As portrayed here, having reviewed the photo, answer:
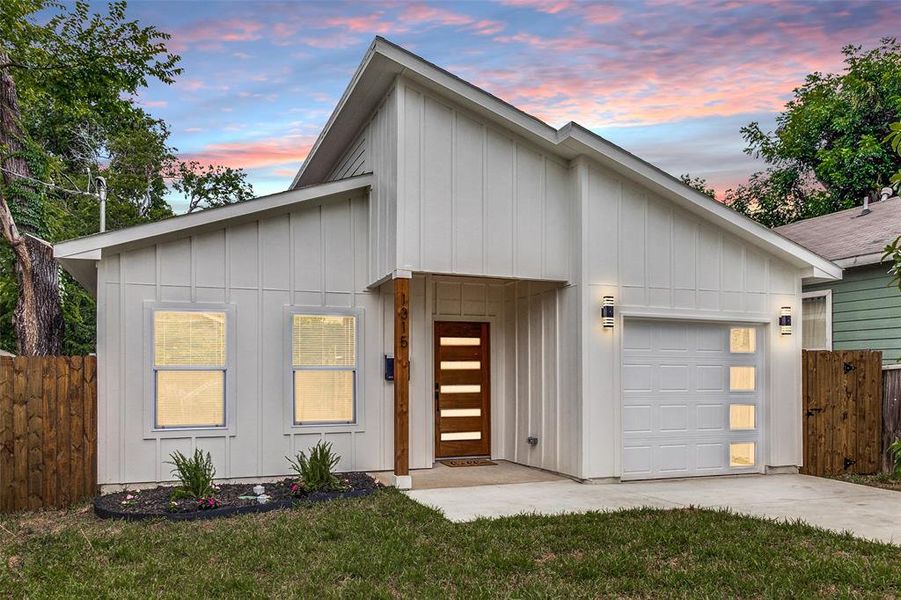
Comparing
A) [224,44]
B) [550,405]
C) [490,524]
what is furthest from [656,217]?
[224,44]

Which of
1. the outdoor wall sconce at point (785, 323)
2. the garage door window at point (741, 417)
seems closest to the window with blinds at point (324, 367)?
the garage door window at point (741, 417)

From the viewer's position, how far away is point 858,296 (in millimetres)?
10547

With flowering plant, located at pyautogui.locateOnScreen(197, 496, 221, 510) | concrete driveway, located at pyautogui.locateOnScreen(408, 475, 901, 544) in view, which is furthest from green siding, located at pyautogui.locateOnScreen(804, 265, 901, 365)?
flowering plant, located at pyautogui.locateOnScreen(197, 496, 221, 510)

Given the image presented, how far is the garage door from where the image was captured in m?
8.53

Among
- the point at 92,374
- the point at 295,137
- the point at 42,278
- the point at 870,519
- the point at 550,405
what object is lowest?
the point at 870,519

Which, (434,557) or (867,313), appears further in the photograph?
(867,313)

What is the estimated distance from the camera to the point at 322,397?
8.09 m

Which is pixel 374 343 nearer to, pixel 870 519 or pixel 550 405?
pixel 550 405

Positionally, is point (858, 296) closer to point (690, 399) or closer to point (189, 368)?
point (690, 399)

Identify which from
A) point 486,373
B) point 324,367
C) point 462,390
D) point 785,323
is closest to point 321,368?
point 324,367

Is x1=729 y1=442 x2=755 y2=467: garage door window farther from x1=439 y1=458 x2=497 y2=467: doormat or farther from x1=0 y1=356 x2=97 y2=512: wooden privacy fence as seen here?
x1=0 y1=356 x2=97 y2=512: wooden privacy fence

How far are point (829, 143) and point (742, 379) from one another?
595 inches

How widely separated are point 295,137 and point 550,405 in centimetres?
1028

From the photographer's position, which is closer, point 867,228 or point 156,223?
point 156,223
